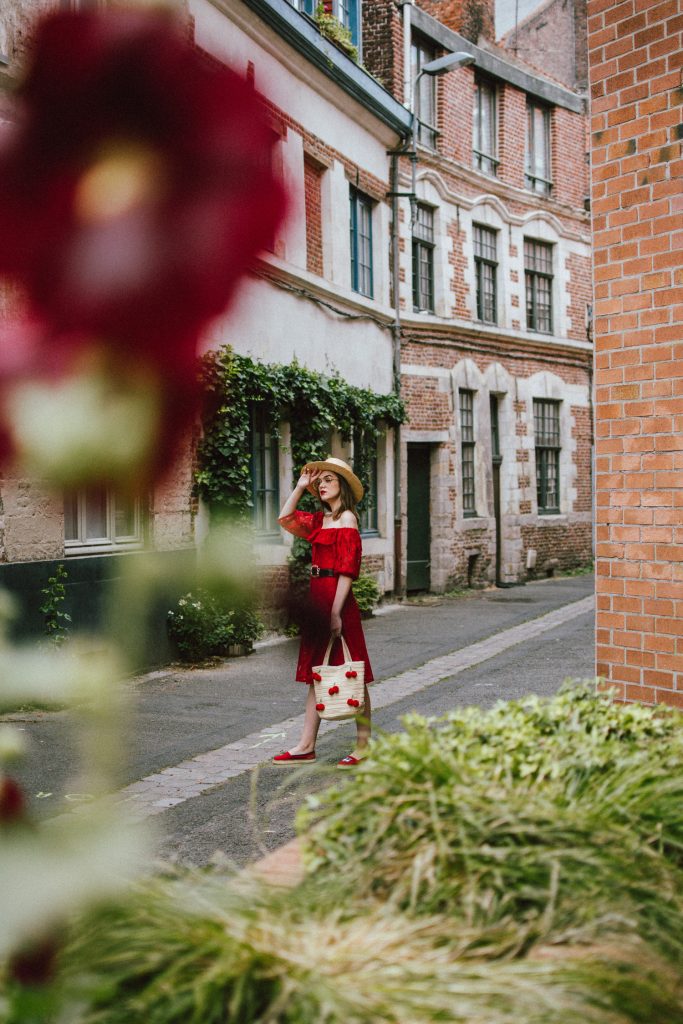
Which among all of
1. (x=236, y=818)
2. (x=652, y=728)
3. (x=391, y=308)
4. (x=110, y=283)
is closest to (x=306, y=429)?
(x=391, y=308)

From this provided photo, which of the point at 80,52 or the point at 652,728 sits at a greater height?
the point at 80,52

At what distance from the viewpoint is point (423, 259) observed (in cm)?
1920

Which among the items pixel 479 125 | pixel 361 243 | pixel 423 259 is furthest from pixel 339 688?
pixel 479 125

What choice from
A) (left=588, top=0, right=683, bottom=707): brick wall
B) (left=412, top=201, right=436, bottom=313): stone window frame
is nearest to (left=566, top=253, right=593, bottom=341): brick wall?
(left=412, top=201, right=436, bottom=313): stone window frame

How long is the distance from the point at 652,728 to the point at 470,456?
17.0 meters

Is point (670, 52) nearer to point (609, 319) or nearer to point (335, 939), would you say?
point (609, 319)

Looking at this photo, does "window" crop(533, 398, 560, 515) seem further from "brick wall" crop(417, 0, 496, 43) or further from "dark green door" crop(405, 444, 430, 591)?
"brick wall" crop(417, 0, 496, 43)

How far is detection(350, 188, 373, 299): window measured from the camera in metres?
16.9

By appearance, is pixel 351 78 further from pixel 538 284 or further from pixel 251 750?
pixel 251 750

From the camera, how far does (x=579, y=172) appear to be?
23.4 meters

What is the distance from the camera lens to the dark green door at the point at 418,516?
738 inches

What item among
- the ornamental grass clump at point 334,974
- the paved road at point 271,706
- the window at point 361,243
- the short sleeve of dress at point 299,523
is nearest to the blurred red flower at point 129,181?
the paved road at point 271,706

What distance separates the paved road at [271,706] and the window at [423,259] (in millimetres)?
5800

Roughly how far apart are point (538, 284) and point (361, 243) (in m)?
6.45
